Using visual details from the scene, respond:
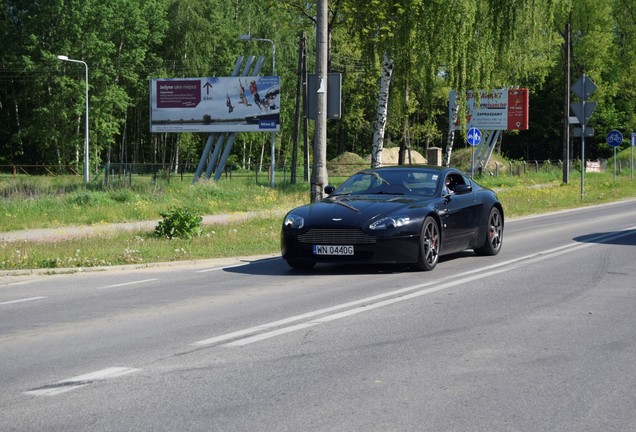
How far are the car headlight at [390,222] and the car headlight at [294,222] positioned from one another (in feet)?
3.25

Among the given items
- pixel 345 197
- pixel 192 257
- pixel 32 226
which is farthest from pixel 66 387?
pixel 32 226

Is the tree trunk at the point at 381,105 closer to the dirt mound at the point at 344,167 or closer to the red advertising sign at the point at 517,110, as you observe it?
the red advertising sign at the point at 517,110

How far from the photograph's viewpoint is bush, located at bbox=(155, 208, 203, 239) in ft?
56.6

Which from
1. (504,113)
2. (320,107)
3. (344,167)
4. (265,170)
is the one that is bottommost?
(265,170)

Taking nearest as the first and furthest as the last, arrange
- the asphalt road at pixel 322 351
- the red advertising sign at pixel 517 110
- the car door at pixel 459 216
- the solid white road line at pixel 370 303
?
the asphalt road at pixel 322 351
the solid white road line at pixel 370 303
the car door at pixel 459 216
the red advertising sign at pixel 517 110

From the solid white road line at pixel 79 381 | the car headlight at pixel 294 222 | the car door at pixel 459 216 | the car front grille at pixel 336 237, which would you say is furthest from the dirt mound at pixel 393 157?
the solid white road line at pixel 79 381

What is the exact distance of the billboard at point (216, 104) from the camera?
4462cm

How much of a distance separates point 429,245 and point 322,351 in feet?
18.2

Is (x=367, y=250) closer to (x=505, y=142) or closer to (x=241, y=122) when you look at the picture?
(x=241, y=122)

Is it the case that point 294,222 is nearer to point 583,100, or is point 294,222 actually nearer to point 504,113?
point 583,100

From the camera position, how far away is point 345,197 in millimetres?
13117

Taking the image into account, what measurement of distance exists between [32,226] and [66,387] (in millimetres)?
17796

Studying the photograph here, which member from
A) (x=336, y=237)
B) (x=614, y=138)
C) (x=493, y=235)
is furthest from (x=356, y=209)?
(x=614, y=138)

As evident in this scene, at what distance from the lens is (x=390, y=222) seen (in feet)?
38.9
